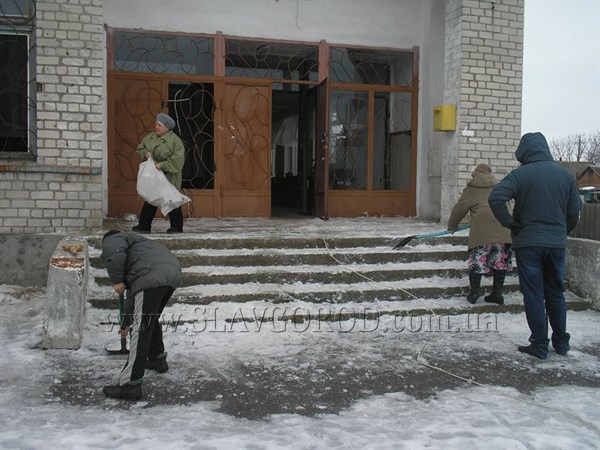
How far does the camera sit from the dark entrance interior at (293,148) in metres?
10.7

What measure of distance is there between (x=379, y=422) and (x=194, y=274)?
3.21 meters

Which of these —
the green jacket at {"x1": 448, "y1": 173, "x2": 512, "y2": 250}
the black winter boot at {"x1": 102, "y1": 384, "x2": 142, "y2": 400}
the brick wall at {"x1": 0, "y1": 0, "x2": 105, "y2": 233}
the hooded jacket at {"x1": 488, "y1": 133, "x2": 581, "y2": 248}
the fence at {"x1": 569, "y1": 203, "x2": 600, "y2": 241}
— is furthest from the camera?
the fence at {"x1": 569, "y1": 203, "x2": 600, "y2": 241}

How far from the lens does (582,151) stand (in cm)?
5775

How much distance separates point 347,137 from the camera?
1064 centimetres

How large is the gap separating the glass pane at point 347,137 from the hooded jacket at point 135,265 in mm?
6579

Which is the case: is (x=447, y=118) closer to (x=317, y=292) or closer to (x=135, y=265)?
(x=317, y=292)

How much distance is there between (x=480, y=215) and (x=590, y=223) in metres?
3.01

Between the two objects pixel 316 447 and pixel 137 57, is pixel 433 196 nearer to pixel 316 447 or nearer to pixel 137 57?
pixel 137 57

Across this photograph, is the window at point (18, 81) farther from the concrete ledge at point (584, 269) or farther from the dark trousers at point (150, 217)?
the concrete ledge at point (584, 269)

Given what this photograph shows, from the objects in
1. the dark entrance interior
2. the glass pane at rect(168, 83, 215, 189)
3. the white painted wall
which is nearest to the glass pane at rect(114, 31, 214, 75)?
the white painted wall

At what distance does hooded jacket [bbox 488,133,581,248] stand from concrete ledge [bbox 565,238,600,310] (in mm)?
1944

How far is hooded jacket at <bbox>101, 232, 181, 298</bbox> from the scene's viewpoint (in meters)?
4.20

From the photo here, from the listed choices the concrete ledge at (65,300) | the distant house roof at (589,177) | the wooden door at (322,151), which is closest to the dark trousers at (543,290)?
the concrete ledge at (65,300)

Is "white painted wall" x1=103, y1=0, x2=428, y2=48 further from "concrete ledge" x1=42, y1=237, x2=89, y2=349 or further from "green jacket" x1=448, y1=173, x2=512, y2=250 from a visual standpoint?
"concrete ledge" x1=42, y1=237, x2=89, y2=349
